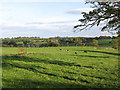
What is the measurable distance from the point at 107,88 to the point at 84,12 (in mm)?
19001

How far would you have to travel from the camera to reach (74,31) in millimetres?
32062

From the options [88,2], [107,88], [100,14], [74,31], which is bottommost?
[107,88]

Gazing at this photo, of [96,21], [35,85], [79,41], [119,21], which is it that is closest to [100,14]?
[96,21]

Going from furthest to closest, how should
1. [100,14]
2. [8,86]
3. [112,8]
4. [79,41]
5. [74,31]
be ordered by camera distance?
[79,41]
[74,31]
[100,14]
[112,8]
[8,86]

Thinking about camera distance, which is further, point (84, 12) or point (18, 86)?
point (84, 12)

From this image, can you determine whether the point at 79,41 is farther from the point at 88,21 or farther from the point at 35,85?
the point at 35,85

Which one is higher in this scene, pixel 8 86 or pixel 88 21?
pixel 88 21

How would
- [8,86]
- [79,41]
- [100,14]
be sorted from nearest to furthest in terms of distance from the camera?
[8,86]
[100,14]
[79,41]

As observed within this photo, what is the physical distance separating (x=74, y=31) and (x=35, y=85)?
19.2 m

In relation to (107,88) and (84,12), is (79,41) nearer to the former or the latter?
(84,12)

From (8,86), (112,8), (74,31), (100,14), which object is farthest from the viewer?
(74,31)

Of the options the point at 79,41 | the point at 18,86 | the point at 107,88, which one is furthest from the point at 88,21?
the point at 79,41

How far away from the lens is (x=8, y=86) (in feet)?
46.5

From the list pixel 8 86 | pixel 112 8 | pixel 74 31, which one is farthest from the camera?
pixel 74 31
